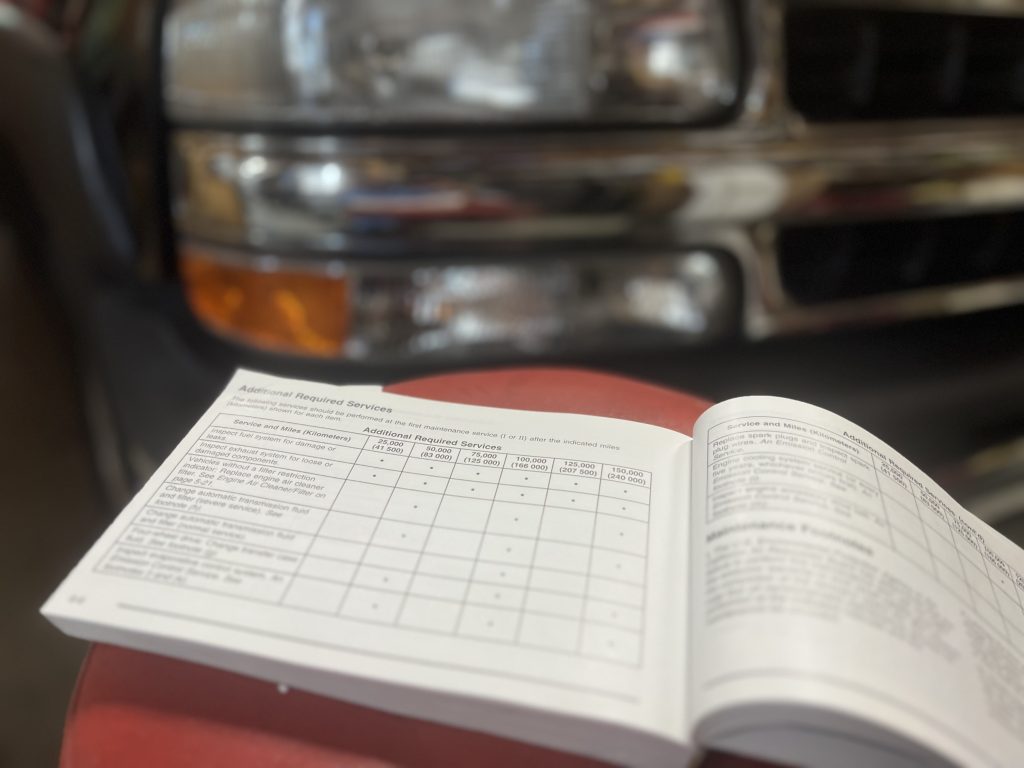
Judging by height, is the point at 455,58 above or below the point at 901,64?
below

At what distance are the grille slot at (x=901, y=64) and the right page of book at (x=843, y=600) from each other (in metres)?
0.38

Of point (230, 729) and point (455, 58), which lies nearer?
point (230, 729)

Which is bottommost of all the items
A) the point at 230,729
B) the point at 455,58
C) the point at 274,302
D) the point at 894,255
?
the point at 230,729

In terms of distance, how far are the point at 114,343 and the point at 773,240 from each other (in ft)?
2.18

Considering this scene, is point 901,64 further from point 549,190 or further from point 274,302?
point 274,302

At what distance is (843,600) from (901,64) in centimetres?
59

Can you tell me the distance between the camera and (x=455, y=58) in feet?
2.07

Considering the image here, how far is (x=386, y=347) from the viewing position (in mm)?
684

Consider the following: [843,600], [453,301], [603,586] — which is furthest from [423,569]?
[453,301]

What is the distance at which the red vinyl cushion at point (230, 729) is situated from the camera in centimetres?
36

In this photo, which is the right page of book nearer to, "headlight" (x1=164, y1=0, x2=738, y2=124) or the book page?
the book page

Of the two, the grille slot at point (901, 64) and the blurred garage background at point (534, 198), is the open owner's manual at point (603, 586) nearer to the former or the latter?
the blurred garage background at point (534, 198)

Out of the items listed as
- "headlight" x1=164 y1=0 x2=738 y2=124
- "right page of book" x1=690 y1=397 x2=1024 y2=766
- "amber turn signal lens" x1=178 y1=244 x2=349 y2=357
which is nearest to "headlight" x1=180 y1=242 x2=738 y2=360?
"amber turn signal lens" x1=178 y1=244 x2=349 y2=357

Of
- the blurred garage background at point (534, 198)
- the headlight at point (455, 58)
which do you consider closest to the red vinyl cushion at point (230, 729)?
→ the blurred garage background at point (534, 198)
